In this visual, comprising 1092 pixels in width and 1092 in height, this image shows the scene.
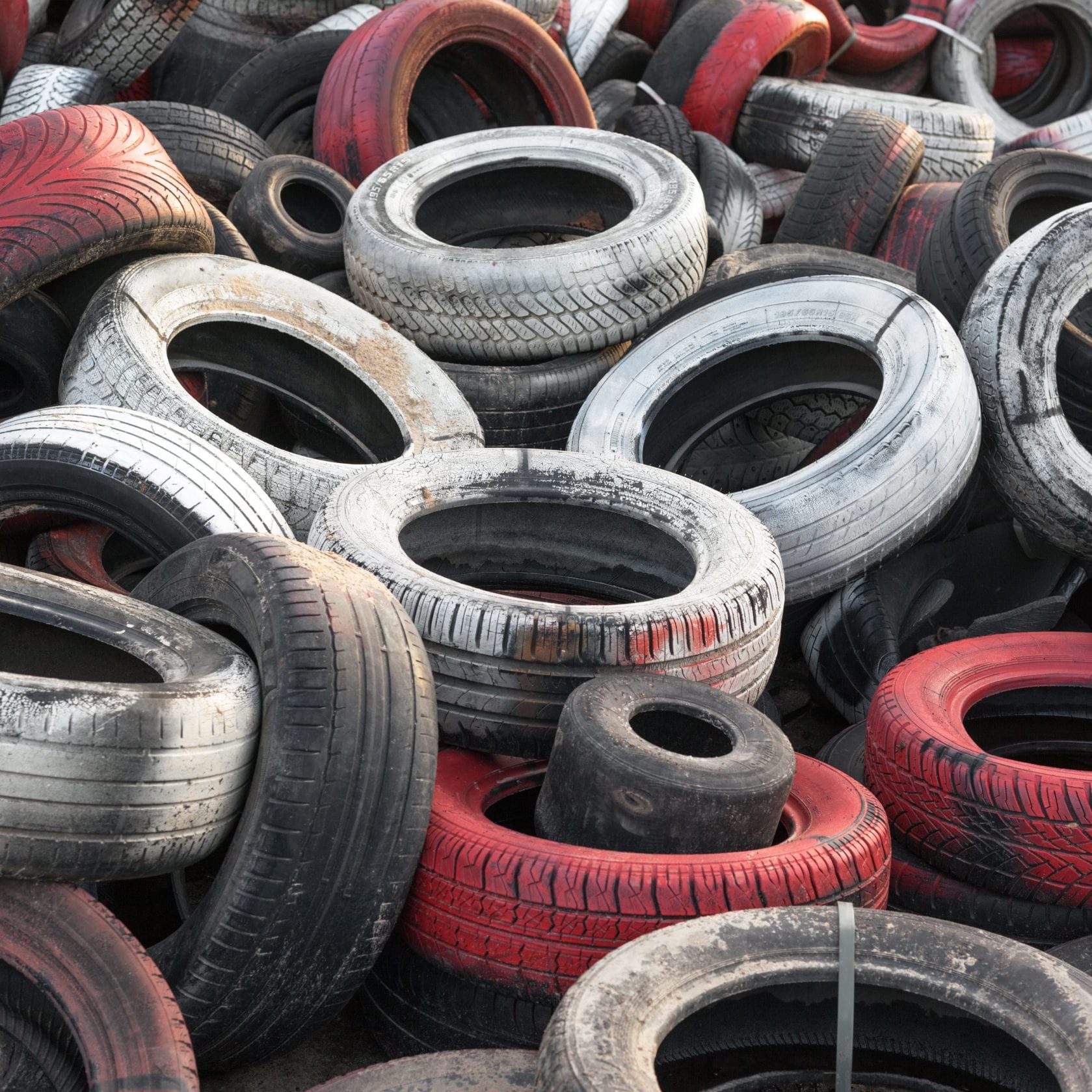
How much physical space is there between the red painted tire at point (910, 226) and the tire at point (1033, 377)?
1550 mm

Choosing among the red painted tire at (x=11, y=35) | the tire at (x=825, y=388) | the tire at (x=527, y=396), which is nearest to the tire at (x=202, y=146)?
the red painted tire at (x=11, y=35)

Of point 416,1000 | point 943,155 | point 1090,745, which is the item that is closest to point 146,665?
point 416,1000

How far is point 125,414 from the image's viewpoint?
357cm

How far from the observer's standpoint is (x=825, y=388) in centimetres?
483

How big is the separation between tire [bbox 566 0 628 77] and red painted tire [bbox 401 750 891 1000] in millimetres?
6483

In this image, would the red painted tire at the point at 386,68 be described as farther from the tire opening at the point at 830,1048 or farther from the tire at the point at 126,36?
the tire opening at the point at 830,1048

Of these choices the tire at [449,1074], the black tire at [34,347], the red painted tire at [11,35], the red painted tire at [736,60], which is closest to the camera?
the tire at [449,1074]

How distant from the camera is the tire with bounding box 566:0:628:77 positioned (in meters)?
8.19

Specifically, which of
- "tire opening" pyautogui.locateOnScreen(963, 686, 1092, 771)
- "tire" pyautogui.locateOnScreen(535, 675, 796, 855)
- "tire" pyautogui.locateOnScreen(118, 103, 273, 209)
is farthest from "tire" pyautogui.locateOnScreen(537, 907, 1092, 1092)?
"tire" pyautogui.locateOnScreen(118, 103, 273, 209)

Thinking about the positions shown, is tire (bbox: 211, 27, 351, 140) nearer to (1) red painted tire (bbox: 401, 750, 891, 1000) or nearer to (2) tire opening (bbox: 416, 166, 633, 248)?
(2) tire opening (bbox: 416, 166, 633, 248)

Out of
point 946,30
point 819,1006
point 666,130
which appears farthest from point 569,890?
point 946,30

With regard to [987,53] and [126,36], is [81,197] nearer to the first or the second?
[126,36]

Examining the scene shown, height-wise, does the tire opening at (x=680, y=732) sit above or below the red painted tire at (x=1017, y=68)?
below

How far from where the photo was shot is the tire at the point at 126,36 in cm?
654
